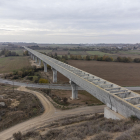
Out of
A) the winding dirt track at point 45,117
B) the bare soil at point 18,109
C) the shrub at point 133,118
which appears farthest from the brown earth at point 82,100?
the shrub at point 133,118

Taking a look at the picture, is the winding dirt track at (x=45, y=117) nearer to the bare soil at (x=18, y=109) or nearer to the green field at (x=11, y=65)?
the bare soil at (x=18, y=109)

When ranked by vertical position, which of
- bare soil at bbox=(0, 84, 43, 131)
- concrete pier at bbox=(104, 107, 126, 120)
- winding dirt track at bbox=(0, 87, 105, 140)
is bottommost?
winding dirt track at bbox=(0, 87, 105, 140)

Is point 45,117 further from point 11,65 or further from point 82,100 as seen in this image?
point 11,65

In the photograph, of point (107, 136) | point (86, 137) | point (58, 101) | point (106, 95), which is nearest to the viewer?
point (107, 136)

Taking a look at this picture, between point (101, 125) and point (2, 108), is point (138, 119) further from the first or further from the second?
point (2, 108)

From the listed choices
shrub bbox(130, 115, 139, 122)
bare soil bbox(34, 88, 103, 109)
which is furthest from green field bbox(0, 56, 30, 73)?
shrub bbox(130, 115, 139, 122)

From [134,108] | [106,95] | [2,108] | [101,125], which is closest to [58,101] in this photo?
[2,108]

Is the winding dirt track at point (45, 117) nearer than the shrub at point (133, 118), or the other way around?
the shrub at point (133, 118)

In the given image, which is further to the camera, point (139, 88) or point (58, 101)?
point (139, 88)

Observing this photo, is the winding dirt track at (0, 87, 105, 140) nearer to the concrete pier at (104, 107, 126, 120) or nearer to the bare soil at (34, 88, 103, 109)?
the bare soil at (34, 88, 103, 109)

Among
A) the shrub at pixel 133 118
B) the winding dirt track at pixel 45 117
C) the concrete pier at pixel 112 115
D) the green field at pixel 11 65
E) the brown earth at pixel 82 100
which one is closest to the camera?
the shrub at pixel 133 118

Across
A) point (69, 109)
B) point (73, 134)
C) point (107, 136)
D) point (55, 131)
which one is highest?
point (107, 136)
